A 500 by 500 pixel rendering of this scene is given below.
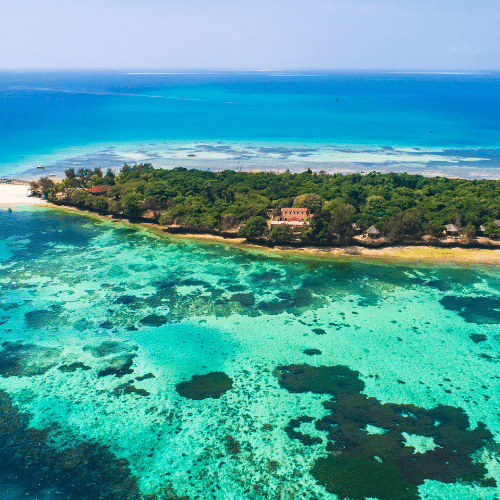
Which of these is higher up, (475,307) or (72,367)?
(72,367)

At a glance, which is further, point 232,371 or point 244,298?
point 244,298

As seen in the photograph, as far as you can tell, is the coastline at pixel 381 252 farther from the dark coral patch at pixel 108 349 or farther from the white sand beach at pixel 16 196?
the white sand beach at pixel 16 196

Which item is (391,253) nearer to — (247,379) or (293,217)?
(293,217)

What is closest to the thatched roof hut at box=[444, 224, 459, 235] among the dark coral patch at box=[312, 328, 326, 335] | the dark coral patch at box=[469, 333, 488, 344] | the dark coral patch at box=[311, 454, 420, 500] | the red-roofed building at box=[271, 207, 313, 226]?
the red-roofed building at box=[271, 207, 313, 226]

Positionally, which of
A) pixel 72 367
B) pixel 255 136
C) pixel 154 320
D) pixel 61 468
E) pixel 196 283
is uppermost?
pixel 255 136

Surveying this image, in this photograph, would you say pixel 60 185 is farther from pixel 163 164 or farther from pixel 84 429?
pixel 84 429

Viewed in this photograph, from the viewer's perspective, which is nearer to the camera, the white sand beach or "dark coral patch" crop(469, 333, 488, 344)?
"dark coral patch" crop(469, 333, 488, 344)

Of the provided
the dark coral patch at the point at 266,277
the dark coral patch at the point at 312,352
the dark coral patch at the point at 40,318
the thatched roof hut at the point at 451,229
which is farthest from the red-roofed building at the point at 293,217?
the dark coral patch at the point at 40,318

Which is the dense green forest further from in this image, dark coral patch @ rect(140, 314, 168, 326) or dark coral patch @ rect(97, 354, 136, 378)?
dark coral patch @ rect(97, 354, 136, 378)

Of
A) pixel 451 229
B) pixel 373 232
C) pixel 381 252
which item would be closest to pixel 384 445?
pixel 381 252
